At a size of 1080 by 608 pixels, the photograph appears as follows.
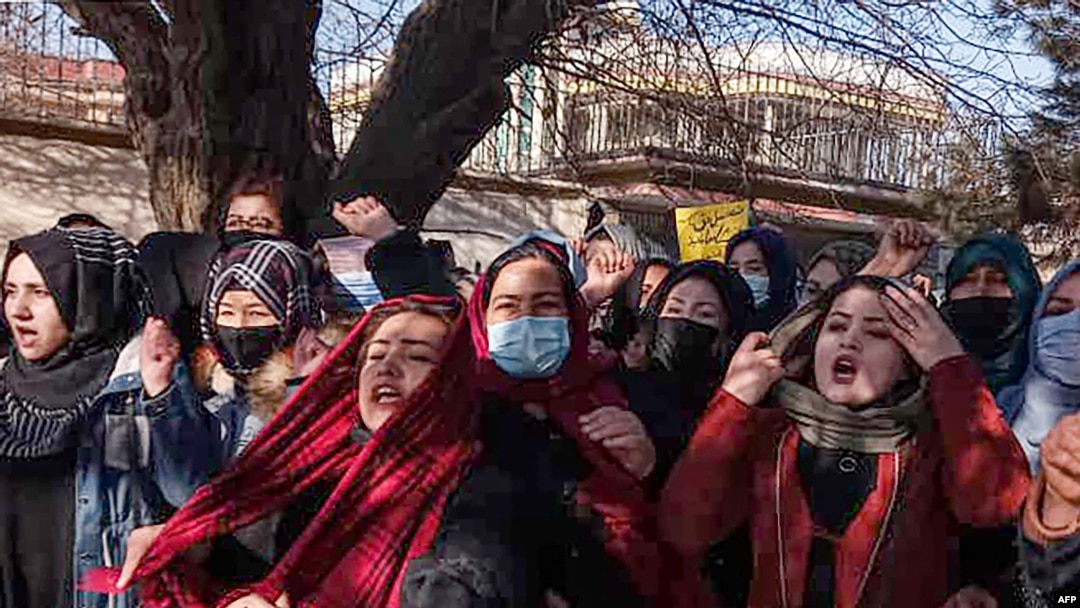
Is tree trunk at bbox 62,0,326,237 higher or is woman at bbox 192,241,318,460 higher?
tree trunk at bbox 62,0,326,237

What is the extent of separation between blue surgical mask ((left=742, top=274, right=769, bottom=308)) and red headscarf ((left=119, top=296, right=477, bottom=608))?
1.89 meters

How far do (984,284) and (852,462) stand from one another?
47.4 inches

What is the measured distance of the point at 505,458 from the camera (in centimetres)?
263

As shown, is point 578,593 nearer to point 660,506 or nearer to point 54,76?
point 660,506

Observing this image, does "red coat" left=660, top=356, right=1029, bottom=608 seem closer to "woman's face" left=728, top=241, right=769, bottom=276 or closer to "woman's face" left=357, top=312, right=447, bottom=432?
"woman's face" left=357, top=312, right=447, bottom=432

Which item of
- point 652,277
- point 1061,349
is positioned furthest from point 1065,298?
point 652,277

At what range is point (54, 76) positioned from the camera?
9242 mm

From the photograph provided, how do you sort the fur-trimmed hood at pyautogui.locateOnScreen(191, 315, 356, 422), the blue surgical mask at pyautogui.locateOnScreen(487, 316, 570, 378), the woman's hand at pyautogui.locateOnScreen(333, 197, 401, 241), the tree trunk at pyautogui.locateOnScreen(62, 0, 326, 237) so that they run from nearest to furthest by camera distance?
the blue surgical mask at pyautogui.locateOnScreen(487, 316, 570, 378) < the fur-trimmed hood at pyautogui.locateOnScreen(191, 315, 356, 422) < the woman's hand at pyautogui.locateOnScreen(333, 197, 401, 241) < the tree trunk at pyautogui.locateOnScreen(62, 0, 326, 237)

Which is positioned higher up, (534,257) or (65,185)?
(534,257)

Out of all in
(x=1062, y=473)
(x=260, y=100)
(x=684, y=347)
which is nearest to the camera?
(x=1062, y=473)

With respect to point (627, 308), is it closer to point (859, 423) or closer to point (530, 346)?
point (530, 346)

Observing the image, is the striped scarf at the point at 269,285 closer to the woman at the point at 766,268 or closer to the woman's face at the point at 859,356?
the woman's face at the point at 859,356

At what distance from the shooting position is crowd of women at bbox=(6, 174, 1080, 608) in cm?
253

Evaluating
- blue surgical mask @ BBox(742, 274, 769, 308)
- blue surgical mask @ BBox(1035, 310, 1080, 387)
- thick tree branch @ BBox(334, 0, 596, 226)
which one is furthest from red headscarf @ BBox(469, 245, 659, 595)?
thick tree branch @ BBox(334, 0, 596, 226)
